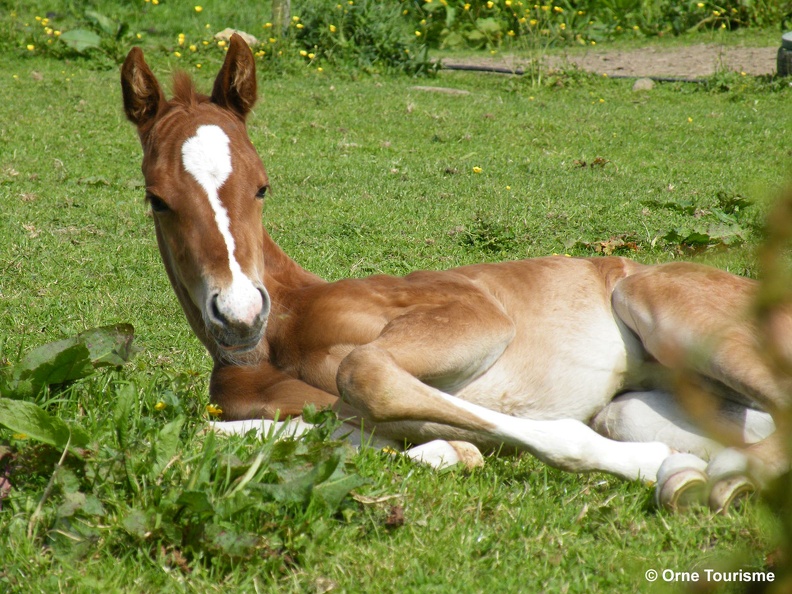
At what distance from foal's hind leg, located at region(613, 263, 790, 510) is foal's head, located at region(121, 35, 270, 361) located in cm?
159

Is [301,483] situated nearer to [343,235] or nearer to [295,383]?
[295,383]

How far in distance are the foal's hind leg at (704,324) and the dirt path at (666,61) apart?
10470mm

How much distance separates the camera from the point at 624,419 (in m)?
3.78

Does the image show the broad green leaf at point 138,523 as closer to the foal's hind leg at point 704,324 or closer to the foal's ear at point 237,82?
the foal's hind leg at point 704,324

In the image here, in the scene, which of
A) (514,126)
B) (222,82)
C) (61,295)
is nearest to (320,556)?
(222,82)

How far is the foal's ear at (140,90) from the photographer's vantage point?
3.92m

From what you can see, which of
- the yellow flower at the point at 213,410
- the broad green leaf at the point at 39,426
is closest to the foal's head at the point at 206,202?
the yellow flower at the point at 213,410

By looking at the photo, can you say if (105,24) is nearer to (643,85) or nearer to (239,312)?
→ (643,85)

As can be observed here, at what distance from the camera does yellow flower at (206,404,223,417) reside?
358cm

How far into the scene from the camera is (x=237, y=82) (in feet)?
13.3

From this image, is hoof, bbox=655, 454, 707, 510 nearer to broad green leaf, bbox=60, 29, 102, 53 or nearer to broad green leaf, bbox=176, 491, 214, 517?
broad green leaf, bbox=176, 491, 214, 517

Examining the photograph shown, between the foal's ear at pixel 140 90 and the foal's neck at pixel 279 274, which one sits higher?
the foal's ear at pixel 140 90

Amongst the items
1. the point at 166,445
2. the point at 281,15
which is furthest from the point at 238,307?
the point at 281,15

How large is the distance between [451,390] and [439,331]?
1.00 feet
